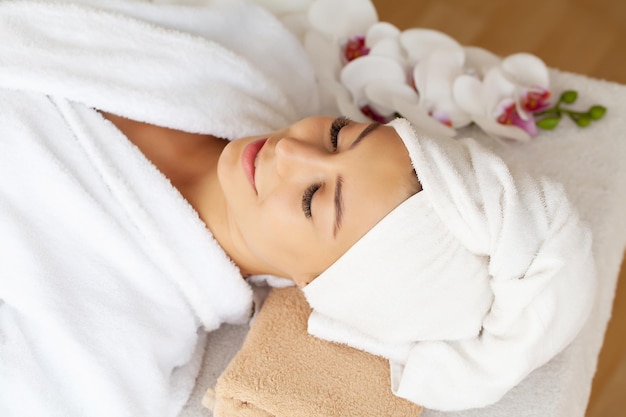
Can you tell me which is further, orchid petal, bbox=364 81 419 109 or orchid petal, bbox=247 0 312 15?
orchid petal, bbox=247 0 312 15

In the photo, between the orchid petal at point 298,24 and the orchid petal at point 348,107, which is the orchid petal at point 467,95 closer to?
the orchid petal at point 348,107

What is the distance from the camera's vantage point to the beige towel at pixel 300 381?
3.44 ft

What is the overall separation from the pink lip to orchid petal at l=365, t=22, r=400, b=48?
0.51 meters

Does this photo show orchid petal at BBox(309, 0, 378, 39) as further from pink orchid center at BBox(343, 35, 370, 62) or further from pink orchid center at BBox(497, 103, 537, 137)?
pink orchid center at BBox(497, 103, 537, 137)

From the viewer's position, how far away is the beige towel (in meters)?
1.05

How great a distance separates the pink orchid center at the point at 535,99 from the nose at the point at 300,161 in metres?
0.60

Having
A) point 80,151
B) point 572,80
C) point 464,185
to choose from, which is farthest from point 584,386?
point 80,151

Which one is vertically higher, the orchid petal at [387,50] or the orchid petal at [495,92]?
the orchid petal at [387,50]

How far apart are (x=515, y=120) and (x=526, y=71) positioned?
117 millimetres

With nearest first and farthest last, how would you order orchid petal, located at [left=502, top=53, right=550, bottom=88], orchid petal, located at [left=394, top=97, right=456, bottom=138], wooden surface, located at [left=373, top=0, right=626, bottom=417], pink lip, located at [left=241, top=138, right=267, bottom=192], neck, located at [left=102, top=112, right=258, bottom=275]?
1. pink lip, located at [left=241, top=138, right=267, bottom=192]
2. neck, located at [left=102, top=112, right=258, bottom=275]
3. orchid petal, located at [left=394, top=97, right=456, bottom=138]
4. orchid petal, located at [left=502, top=53, right=550, bottom=88]
5. wooden surface, located at [left=373, top=0, right=626, bottom=417]

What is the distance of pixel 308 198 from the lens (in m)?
1.02

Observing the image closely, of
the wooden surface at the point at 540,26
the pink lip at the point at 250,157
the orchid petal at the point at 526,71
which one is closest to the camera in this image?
the pink lip at the point at 250,157

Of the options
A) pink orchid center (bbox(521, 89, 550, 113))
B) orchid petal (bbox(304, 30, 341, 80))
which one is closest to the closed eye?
orchid petal (bbox(304, 30, 341, 80))

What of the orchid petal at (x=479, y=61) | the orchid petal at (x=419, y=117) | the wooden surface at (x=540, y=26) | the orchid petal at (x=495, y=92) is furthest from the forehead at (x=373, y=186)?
the wooden surface at (x=540, y=26)
